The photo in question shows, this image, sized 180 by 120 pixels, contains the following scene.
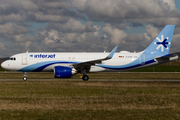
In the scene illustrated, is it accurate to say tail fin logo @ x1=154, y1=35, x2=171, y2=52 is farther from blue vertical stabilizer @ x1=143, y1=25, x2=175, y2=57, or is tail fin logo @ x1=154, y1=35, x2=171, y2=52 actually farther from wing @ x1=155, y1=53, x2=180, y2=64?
wing @ x1=155, y1=53, x2=180, y2=64

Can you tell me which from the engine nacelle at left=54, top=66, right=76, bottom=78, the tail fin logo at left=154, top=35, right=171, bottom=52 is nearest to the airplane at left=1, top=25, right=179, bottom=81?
the tail fin logo at left=154, top=35, right=171, bottom=52

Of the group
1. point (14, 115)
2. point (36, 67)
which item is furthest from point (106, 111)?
point (36, 67)

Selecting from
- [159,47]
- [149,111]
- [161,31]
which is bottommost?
[149,111]

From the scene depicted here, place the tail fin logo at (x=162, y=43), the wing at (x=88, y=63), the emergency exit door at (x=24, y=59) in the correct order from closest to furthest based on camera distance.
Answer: the wing at (x=88, y=63), the emergency exit door at (x=24, y=59), the tail fin logo at (x=162, y=43)

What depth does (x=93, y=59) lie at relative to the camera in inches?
1400

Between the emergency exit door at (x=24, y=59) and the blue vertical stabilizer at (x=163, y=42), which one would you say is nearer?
the emergency exit door at (x=24, y=59)

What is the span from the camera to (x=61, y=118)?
9.75 metres

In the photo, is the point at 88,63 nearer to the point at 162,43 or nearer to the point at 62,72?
the point at 62,72

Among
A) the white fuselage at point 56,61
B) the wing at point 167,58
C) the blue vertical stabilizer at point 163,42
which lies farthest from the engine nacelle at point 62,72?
the wing at point 167,58

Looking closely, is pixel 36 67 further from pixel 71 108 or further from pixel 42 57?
pixel 71 108

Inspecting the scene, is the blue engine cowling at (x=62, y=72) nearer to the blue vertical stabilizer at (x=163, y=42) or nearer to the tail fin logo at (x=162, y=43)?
the blue vertical stabilizer at (x=163, y=42)

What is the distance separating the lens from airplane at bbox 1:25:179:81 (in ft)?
113

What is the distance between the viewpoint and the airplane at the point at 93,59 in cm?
3431

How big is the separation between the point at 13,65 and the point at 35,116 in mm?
25957
